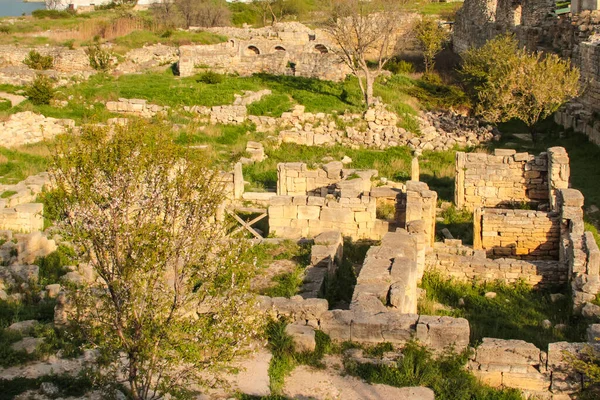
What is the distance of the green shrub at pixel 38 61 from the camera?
36125mm

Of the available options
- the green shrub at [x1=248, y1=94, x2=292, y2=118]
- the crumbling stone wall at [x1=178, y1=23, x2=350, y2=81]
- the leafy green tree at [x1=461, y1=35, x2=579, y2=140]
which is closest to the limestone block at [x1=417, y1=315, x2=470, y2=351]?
the leafy green tree at [x1=461, y1=35, x2=579, y2=140]

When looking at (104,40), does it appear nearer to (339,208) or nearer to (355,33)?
(355,33)

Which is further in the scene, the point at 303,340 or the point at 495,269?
the point at 495,269

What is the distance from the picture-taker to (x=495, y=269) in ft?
49.9

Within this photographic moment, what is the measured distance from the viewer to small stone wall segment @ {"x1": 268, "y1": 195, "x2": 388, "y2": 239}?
17438mm

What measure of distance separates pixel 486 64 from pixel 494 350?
23.2 meters

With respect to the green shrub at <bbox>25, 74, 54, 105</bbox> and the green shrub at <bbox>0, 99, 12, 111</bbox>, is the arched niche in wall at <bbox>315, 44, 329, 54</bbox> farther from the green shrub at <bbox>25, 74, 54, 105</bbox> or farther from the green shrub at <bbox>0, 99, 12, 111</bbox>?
the green shrub at <bbox>0, 99, 12, 111</bbox>

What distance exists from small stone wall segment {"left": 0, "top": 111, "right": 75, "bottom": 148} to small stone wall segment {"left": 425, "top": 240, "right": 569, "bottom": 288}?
14163 mm

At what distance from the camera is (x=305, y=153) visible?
26281 millimetres

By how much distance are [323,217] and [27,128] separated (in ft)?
44.6

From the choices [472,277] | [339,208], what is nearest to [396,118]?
[339,208]

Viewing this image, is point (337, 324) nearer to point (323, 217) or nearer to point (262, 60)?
point (323, 217)

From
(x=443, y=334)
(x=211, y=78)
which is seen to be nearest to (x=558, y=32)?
(x=211, y=78)

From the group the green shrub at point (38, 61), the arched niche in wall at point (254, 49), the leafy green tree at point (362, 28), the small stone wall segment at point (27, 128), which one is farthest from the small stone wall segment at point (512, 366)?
the arched niche in wall at point (254, 49)
